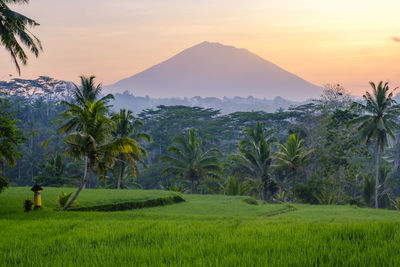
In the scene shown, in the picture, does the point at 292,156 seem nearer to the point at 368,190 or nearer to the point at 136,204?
the point at 368,190

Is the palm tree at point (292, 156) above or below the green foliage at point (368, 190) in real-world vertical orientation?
above

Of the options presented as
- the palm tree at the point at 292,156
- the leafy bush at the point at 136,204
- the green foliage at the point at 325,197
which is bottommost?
the green foliage at the point at 325,197

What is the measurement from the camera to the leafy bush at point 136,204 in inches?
621

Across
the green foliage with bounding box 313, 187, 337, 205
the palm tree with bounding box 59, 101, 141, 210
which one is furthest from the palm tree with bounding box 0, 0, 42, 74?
the green foliage with bounding box 313, 187, 337, 205

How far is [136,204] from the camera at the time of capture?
17.6 m

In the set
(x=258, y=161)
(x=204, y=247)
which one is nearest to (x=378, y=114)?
(x=258, y=161)

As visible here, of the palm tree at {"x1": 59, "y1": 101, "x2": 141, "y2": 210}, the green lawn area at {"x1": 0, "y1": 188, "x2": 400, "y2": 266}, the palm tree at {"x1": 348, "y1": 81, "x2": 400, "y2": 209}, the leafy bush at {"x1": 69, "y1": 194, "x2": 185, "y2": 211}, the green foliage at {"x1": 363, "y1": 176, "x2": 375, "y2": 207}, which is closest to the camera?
the green lawn area at {"x1": 0, "y1": 188, "x2": 400, "y2": 266}

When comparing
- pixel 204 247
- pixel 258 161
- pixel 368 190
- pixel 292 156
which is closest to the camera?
pixel 204 247

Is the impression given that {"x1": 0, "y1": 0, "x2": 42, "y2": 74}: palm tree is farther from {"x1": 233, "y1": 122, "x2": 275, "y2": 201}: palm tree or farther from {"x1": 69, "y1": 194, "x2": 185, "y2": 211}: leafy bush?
{"x1": 233, "y1": 122, "x2": 275, "y2": 201}: palm tree

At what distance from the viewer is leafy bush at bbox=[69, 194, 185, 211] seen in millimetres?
15762

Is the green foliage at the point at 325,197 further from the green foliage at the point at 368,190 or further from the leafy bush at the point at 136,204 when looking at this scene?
the leafy bush at the point at 136,204

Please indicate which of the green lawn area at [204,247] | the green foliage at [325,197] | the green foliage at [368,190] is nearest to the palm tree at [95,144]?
the green lawn area at [204,247]

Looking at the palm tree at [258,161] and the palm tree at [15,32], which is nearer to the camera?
the palm tree at [15,32]

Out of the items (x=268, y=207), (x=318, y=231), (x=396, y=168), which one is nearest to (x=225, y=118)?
(x=396, y=168)
